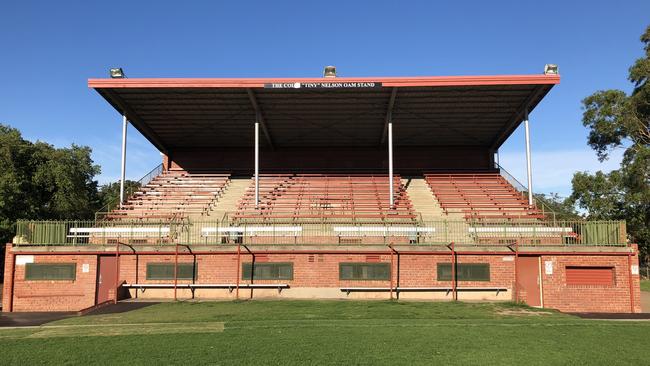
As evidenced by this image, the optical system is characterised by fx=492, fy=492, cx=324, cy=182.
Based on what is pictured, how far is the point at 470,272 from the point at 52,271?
15.5 meters

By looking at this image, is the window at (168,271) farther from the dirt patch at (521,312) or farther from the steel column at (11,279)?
the dirt patch at (521,312)

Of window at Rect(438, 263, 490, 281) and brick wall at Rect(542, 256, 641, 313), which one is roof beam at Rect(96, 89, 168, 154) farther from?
brick wall at Rect(542, 256, 641, 313)

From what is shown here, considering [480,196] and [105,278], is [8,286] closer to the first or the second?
[105,278]

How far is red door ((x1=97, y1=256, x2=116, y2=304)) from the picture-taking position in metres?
18.2

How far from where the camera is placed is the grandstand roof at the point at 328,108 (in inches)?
940

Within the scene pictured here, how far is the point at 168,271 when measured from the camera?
18578 mm

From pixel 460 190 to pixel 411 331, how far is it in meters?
19.0

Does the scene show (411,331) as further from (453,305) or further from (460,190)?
(460,190)

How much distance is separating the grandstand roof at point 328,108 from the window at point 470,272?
31.3 feet

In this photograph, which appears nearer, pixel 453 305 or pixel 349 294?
pixel 453 305

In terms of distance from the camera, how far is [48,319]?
48.5 ft

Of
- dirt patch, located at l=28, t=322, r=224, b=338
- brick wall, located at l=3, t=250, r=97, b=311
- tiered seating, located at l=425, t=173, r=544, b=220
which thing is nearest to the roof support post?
tiered seating, located at l=425, t=173, r=544, b=220

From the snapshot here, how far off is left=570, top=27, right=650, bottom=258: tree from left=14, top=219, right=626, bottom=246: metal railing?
16.8 m

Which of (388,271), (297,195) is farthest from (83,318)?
(297,195)
